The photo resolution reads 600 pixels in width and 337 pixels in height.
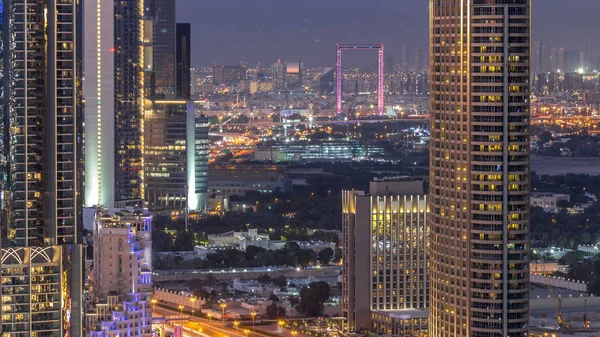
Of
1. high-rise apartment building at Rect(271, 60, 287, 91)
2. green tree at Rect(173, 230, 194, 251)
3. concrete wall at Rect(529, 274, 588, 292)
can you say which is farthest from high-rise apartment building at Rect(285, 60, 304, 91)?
concrete wall at Rect(529, 274, 588, 292)

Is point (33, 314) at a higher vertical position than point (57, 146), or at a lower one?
lower

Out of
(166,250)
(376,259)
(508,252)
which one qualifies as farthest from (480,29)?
(166,250)

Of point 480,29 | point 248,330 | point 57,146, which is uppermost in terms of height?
point 480,29

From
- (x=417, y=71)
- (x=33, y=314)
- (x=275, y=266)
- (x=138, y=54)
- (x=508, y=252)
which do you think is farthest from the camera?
(x=417, y=71)

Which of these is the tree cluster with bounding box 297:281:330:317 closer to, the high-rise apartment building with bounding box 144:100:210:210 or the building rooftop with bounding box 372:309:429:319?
the building rooftop with bounding box 372:309:429:319

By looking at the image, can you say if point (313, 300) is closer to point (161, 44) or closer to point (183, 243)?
point (183, 243)

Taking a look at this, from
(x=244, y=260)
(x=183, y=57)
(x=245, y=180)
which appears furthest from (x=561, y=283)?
(x=245, y=180)

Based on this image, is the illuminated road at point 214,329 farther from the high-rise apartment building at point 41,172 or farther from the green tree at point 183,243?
the green tree at point 183,243

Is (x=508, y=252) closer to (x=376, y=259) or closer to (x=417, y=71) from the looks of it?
(x=376, y=259)
